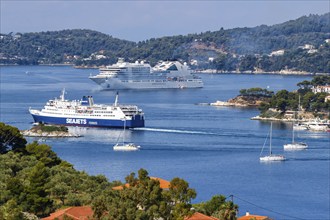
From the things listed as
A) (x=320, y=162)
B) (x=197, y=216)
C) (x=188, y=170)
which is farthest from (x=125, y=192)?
(x=320, y=162)

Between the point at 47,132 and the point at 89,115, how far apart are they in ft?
14.9

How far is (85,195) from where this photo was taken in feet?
56.6

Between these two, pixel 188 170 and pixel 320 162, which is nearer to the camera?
pixel 188 170

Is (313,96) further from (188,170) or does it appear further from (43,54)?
(43,54)

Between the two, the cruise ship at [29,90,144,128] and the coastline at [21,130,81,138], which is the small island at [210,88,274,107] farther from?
the coastline at [21,130,81,138]

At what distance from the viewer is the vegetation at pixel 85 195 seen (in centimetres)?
1460

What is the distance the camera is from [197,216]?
617 inches

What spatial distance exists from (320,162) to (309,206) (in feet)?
29.4

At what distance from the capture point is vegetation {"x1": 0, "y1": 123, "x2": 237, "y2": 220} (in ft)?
47.9

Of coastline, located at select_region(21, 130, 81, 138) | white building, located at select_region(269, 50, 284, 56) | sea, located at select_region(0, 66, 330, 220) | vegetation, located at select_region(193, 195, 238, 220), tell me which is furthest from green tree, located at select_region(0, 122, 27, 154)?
white building, located at select_region(269, 50, 284, 56)

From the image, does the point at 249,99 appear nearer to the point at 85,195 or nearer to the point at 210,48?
the point at 85,195

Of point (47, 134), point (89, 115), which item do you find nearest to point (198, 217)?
point (47, 134)

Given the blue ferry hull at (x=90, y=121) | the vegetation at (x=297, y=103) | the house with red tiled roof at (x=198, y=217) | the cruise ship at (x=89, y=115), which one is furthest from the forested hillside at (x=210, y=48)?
the house with red tiled roof at (x=198, y=217)

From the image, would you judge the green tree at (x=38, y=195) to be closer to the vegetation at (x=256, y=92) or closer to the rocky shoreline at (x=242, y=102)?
the rocky shoreline at (x=242, y=102)
